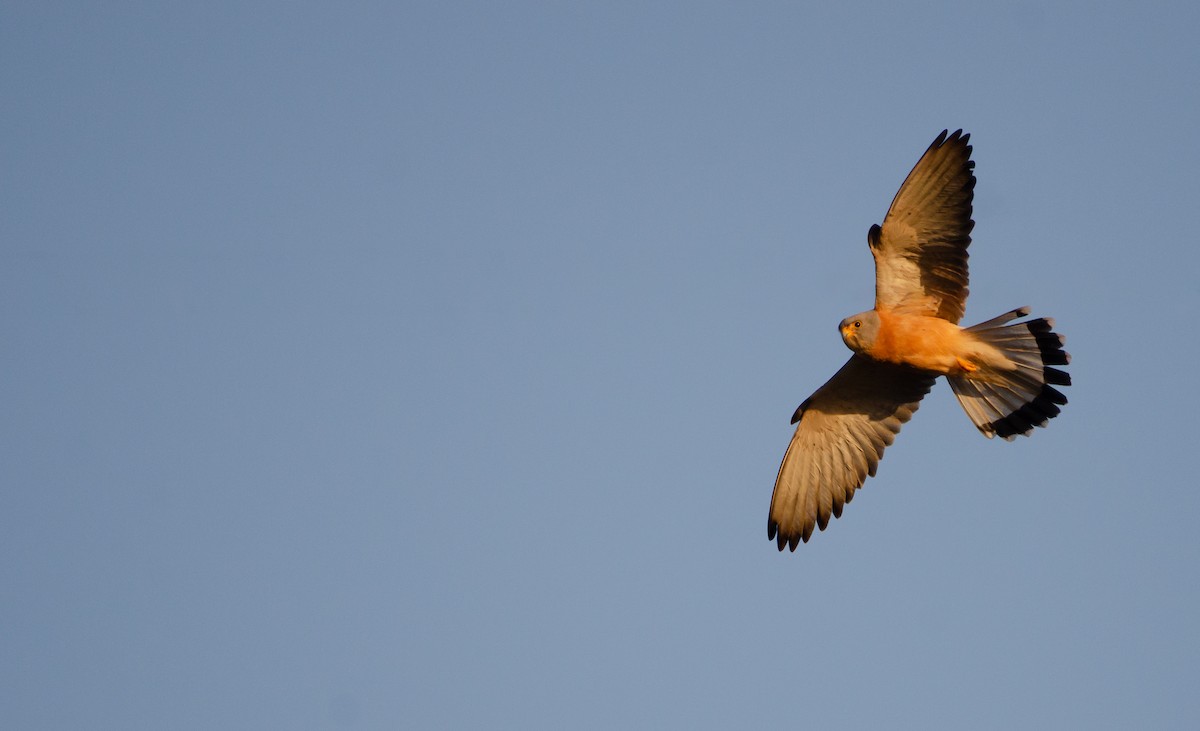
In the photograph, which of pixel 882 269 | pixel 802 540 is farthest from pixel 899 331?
pixel 802 540

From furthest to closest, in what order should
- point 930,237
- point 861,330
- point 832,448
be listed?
point 832,448 → point 861,330 → point 930,237

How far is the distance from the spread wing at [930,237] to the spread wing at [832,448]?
1.12 metres

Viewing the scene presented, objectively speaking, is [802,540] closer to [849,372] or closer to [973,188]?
[849,372]

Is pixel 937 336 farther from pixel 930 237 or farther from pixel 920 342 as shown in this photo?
pixel 930 237

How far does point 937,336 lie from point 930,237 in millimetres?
A: 870

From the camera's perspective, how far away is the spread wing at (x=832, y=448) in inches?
431

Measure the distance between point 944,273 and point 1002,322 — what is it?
0.65 m

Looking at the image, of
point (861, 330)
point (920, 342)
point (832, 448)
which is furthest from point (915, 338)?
point (832, 448)

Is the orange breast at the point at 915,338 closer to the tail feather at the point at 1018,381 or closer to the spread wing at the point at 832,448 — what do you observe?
the tail feather at the point at 1018,381

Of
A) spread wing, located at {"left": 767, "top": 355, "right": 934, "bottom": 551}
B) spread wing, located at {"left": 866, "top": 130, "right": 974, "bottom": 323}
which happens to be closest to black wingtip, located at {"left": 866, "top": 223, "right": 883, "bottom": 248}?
spread wing, located at {"left": 866, "top": 130, "right": 974, "bottom": 323}

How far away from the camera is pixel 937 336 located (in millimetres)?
9906

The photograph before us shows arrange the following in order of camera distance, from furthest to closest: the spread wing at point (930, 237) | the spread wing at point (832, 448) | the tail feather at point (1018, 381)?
1. the spread wing at point (832, 448)
2. the tail feather at point (1018, 381)
3. the spread wing at point (930, 237)

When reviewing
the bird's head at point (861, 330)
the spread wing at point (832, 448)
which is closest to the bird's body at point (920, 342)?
the bird's head at point (861, 330)

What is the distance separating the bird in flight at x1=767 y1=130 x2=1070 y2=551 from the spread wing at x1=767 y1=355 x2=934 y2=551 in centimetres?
2
